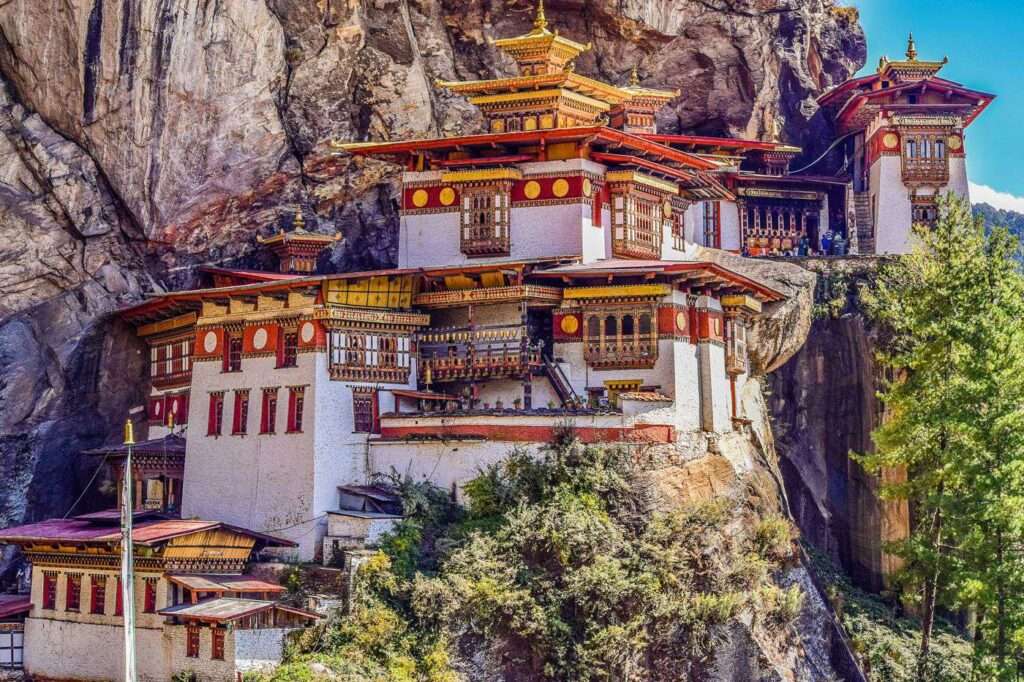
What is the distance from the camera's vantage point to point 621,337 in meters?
53.2

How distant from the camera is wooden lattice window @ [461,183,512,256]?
57125 mm

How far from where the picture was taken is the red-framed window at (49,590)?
155 ft

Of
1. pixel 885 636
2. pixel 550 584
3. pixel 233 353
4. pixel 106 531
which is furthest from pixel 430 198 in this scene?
pixel 885 636

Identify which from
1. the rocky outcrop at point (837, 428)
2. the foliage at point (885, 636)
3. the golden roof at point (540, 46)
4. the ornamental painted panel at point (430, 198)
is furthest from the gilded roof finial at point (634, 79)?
the foliage at point (885, 636)

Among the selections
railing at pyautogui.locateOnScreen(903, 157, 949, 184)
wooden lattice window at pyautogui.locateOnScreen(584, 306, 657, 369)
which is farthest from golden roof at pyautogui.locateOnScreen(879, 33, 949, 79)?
wooden lattice window at pyautogui.locateOnScreen(584, 306, 657, 369)

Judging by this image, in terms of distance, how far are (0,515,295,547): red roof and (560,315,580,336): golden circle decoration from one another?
444 inches

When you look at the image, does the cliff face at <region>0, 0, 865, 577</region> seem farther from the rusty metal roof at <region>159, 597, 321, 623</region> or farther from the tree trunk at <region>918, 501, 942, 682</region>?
the tree trunk at <region>918, 501, 942, 682</region>

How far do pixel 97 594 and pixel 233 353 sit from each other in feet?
32.7

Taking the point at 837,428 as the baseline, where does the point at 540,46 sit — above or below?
above

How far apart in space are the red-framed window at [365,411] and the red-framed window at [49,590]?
9762mm

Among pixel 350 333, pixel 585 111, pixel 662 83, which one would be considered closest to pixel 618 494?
pixel 350 333

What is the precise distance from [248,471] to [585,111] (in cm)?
1873

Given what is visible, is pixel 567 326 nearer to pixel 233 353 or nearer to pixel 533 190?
pixel 533 190

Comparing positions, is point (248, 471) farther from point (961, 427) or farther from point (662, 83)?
point (662, 83)
